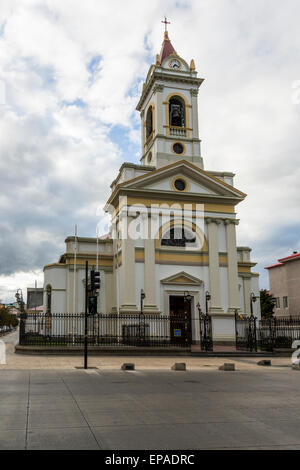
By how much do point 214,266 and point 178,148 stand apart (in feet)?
35.2

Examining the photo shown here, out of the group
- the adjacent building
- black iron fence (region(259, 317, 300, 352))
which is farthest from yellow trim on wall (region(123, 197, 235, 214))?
the adjacent building

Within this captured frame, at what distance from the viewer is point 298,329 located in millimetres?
32656

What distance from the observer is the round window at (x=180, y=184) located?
37.5 m

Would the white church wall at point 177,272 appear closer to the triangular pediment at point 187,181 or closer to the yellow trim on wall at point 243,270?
the triangular pediment at point 187,181

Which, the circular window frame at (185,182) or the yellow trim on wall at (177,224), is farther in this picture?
the circular window frame at (185,182)

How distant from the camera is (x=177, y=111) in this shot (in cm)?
4103

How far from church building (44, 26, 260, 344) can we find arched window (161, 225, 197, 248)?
0.26ft

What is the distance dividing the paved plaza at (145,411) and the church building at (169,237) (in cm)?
1802

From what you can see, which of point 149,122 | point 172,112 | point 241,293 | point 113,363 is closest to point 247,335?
point 241,293

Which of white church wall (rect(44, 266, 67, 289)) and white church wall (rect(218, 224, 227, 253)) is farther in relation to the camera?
white church wall (rect(44, 266, 67, 289))

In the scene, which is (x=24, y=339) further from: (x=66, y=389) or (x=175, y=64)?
(x=175, y=64)

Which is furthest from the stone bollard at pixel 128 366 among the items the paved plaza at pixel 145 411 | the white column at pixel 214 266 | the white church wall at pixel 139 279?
the white column at pixel 214 266

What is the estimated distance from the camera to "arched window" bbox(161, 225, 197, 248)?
121 feet

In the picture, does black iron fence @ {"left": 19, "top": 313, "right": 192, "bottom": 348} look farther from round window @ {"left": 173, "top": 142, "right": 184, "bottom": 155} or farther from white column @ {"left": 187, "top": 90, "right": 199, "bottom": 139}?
white column @ {"left": 187, "top": 90, "right": 199, "bottom": 139}
